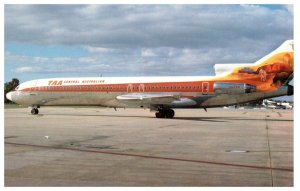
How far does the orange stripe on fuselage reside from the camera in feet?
105

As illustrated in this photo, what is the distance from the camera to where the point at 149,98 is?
107 feet

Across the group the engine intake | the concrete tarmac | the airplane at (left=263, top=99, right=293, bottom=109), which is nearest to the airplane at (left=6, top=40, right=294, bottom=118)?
the engine intake

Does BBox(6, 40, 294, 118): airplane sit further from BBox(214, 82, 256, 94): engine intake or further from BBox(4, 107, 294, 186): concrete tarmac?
BBox(4, 107, 294, 186): concrete tarmac

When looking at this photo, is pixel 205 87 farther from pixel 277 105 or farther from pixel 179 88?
pixel 277 105

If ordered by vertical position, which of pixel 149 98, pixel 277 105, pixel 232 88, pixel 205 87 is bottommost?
pixel 277 105

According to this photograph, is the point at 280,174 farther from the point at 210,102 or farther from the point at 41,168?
the point at 210,102

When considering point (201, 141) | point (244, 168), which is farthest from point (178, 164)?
point (201, 141)

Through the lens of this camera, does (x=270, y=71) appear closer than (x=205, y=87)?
Yes

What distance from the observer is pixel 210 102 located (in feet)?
104

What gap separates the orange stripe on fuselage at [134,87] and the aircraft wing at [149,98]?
1.65ft

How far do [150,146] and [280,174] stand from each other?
18.3 ft

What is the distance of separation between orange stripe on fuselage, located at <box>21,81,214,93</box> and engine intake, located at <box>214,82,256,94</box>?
1.92ft

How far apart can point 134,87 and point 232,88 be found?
8.43 m

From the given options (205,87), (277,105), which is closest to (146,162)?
(205,87)
